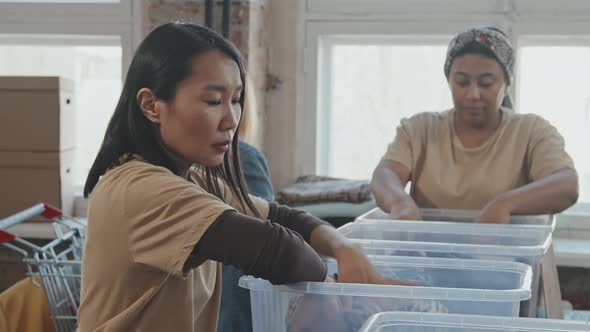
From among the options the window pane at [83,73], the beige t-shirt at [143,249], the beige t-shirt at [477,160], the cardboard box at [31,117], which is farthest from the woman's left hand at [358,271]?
the window pane at [83,73]

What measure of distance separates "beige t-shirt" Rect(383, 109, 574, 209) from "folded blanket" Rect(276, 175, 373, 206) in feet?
2.05

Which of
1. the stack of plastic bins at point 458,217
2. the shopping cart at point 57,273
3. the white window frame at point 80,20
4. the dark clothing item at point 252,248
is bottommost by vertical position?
the shopping cart at point 57,273

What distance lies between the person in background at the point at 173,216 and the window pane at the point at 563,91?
6.19 feet

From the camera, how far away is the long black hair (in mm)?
1128

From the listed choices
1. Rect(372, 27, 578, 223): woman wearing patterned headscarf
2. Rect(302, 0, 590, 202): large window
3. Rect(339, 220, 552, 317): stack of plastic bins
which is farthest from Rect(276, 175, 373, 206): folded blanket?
Rect(339, 220, 552, 317): stack of plastic bins

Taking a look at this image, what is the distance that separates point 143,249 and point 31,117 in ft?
6.74

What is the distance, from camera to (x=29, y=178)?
2.94 metres

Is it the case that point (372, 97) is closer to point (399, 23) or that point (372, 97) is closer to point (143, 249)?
point (399, 23)

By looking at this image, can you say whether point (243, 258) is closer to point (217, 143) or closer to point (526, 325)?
point (217, 143)

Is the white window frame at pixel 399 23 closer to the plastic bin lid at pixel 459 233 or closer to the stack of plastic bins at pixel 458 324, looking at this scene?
the plastic bin lid at pixel 459 233

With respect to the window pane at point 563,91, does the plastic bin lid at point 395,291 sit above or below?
below

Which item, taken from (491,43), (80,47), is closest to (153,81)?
(491,43)

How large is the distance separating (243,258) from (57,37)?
2.48 meters

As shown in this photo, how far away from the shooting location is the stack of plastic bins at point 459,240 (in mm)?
1376
